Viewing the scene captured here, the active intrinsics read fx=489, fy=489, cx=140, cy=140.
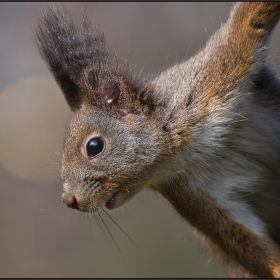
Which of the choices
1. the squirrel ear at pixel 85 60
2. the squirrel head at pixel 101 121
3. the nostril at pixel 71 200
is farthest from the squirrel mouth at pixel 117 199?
the squirrel ear at pixel 85 60

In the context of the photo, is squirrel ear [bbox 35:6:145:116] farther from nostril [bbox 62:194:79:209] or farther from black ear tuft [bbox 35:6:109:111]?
nostril [bbox 62:194:79:209]

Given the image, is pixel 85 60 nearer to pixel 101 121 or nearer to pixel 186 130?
pixel 101 121

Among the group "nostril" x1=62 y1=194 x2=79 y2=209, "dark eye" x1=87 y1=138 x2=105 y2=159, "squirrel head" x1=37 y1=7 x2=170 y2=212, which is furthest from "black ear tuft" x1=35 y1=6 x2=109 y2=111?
"nostril" x1=62 y1=194 x2=79 y2=209

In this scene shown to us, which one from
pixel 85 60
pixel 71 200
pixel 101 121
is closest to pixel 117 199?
pixel 71 200

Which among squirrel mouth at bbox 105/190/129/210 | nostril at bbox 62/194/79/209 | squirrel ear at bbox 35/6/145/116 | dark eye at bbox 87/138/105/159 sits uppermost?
squirrel ear at bbox 35/6/145/116

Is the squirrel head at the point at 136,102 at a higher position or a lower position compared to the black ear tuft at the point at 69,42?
lower

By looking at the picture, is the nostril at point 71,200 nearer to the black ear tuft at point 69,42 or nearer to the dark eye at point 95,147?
the dark eye at point 95,147

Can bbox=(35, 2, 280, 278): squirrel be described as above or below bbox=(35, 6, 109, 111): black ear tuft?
below

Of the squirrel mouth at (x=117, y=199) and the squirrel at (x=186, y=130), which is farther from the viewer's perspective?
the squirrel mouth at (x=117, y=199)
